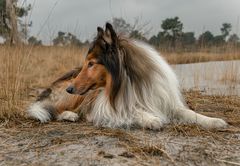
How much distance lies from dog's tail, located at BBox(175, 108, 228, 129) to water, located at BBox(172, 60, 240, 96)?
109 inches

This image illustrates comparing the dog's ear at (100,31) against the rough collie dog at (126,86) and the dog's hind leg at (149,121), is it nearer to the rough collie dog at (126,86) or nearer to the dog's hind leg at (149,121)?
the rough collie dog at (126,86)

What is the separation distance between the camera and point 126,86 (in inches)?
156

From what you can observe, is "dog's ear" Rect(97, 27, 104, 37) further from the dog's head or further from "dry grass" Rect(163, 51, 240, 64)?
"dry grass" Rect(163, 51, 240, 64)

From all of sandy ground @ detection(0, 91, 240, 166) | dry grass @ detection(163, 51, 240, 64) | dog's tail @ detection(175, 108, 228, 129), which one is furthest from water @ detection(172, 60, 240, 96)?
sandy ground @ detection(0, 91, 240, 166)

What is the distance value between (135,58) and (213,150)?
4.83 feet

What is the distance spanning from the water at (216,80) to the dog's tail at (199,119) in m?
2.76

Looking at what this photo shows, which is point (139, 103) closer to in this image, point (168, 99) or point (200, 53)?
point (168, 99)

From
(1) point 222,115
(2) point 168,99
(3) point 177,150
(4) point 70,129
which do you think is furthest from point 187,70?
(3) point 177,150

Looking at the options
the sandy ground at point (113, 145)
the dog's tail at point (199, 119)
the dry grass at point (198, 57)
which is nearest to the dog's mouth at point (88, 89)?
the sandy ground at point (113, 145)

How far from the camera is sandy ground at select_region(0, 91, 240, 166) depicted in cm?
266

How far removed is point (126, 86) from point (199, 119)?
81 cm

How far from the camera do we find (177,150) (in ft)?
9.37

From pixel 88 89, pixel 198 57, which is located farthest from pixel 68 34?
pixel 88 89

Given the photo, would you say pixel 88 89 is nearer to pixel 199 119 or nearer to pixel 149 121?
pixel 149 121
